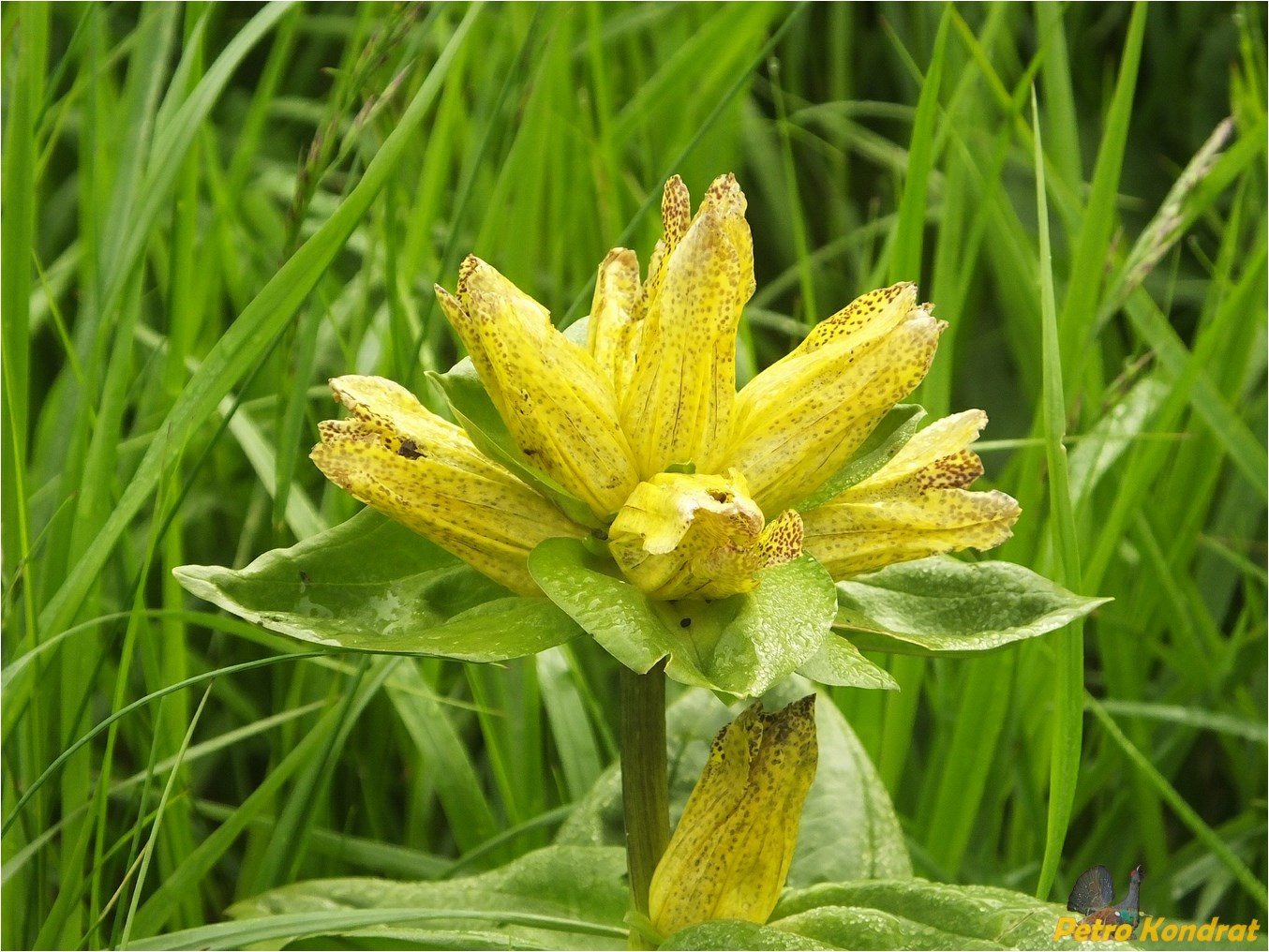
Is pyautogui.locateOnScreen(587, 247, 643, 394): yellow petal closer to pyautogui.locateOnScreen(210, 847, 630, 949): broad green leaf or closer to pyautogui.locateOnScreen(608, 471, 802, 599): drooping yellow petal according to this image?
pyautogui.locateOnScreen(608, 471, 802, 599): drooping yellow petal

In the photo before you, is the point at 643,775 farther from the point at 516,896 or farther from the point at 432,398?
the point at 432,398

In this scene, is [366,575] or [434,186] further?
[434,186]

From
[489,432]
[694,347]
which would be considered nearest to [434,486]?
[489,432]

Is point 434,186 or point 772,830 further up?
point 434,186

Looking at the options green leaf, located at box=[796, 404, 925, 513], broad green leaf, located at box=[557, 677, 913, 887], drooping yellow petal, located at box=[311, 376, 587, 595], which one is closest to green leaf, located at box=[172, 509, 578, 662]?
drooping yellow petal, located at box=[311, 376, 587, 595]

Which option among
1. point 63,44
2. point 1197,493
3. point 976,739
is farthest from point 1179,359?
point 63,44

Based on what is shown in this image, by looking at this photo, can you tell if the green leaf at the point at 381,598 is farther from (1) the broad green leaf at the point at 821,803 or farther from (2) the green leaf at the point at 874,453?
(1) the broad green leaf at the point at 821,803

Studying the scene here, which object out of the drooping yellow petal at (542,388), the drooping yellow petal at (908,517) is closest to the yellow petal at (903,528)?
the drooping yellow petal at (908,517)

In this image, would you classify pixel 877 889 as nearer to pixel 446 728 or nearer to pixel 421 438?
pixel 421 438
